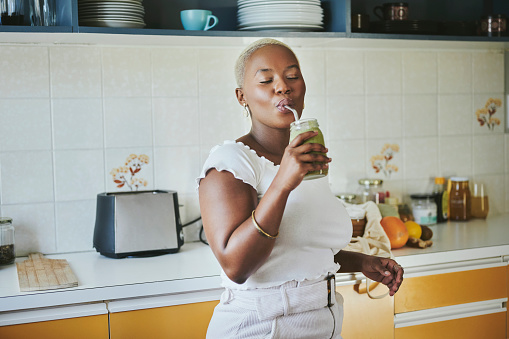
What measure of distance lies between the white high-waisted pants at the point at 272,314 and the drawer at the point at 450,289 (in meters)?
0.78

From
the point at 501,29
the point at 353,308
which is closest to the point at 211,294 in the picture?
the point at 353,308

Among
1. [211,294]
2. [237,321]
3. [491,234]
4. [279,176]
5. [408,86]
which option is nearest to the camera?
[279,176]

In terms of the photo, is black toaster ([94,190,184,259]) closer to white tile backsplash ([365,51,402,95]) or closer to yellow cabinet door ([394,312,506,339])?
yellow cabinet door ([394,312,506,339])

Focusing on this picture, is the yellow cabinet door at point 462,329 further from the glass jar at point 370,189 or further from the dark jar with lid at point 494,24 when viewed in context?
the dark jar with lid at point 494,24

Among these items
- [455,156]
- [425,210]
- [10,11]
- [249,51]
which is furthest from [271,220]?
[455,156]

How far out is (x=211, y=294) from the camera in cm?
180

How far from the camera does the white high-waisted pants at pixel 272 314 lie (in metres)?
1.27

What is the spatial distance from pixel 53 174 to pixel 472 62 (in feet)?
6.12

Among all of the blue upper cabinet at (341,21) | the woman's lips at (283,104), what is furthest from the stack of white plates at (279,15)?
the woman's lips at (283,104)

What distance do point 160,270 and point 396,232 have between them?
83 cm

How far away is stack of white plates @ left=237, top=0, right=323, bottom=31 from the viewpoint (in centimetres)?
208

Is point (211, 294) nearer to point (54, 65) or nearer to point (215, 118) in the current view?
point (215, 118)

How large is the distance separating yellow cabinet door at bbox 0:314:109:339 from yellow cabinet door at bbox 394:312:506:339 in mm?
968

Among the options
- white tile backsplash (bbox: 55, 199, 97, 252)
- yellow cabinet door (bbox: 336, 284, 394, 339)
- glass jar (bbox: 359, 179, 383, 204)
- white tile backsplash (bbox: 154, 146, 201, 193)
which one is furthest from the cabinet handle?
white tile backsplash (bbox: 55, 199, 97, 252)
